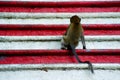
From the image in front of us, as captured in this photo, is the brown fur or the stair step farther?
the stair step

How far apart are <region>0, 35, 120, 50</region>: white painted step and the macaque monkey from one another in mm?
146

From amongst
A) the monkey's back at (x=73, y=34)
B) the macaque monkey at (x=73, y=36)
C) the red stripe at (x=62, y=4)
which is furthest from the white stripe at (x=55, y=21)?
the monkey's back at (x=73, y=34)

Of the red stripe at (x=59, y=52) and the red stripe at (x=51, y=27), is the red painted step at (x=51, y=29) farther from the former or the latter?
the red stripe at (x=59, y=52)

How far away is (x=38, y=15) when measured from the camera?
172 inches

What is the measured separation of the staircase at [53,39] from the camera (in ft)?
12.0

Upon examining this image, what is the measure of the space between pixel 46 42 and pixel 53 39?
0.30 feet

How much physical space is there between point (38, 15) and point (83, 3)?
633 mm

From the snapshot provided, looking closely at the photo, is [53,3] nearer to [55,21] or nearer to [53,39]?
[55,21]

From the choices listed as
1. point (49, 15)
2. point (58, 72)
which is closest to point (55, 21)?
point (49, 15)

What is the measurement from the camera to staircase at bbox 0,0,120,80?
3643 millimetres

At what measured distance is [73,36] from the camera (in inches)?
145

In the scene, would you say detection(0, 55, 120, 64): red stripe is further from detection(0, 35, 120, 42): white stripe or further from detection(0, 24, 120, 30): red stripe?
detection(0, 24, 120, 30): red stripe

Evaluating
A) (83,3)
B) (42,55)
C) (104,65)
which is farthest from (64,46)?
(83,3)

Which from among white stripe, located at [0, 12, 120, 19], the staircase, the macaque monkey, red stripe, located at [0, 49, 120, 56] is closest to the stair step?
the staircase
